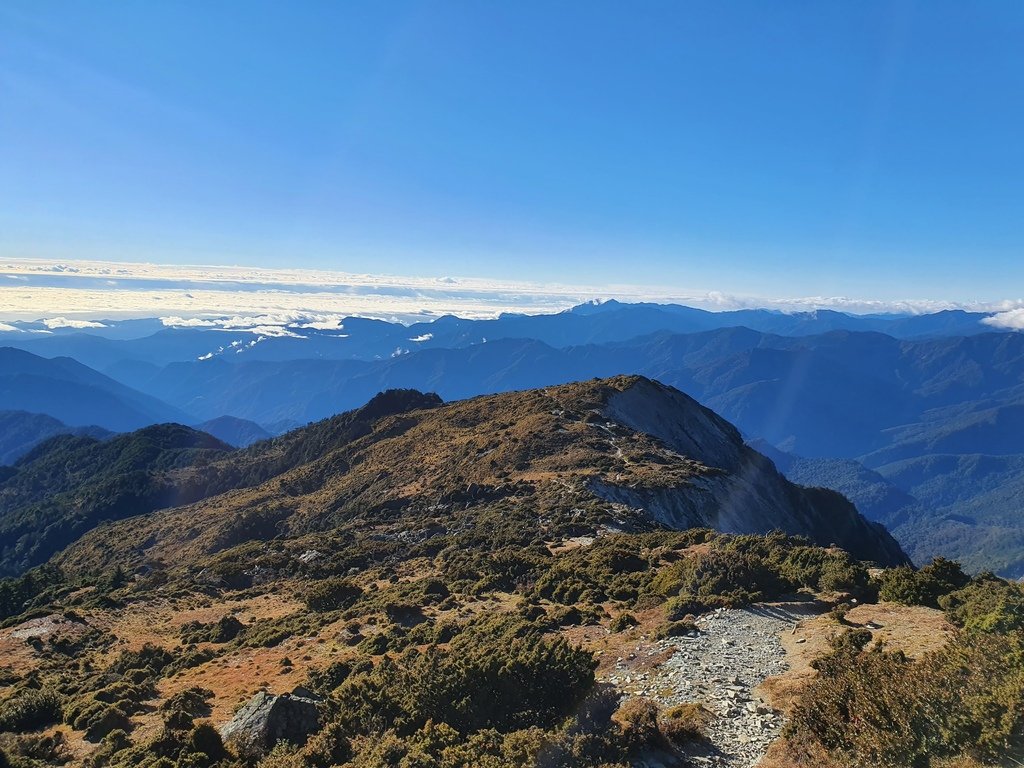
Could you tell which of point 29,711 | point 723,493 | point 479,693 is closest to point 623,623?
point 479,693

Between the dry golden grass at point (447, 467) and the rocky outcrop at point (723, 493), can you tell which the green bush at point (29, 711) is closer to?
the dry golden grass at point (447, 467)

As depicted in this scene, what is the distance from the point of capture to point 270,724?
1382 cm

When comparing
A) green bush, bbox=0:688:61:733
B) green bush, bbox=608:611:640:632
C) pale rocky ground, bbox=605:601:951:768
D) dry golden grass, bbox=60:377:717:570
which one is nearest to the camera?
pale rocky ground, bbox=605:601:951:768

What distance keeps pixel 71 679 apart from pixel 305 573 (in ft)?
56.4

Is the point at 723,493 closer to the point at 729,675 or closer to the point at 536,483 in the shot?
the point at 536,483

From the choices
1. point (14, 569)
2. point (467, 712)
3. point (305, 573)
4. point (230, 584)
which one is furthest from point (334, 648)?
point (14, 569)

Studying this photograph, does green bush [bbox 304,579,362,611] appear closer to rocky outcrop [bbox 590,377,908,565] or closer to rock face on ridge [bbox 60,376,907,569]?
rock face on ridge [bbox 60,376,907,569]

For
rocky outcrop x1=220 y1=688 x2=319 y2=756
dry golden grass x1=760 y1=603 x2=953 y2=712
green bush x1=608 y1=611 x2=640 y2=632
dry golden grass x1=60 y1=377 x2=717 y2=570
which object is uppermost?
dry golden grass x1=760 y1=603 x2=953 y2=712

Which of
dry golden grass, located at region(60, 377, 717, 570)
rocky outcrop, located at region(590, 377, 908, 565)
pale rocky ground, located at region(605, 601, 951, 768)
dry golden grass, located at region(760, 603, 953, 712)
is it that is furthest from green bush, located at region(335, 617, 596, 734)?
rocky outcrop, located at region(590, 377, 908, 565)

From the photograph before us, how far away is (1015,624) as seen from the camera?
40.4 ft

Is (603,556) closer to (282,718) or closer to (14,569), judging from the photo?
(282,718)

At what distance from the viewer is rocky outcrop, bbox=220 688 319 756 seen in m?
13.6

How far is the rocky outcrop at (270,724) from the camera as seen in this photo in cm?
1364

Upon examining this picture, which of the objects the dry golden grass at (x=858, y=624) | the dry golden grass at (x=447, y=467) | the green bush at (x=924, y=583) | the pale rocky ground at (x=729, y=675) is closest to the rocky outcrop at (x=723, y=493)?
the dry golden grass at (x=447, y=467)
